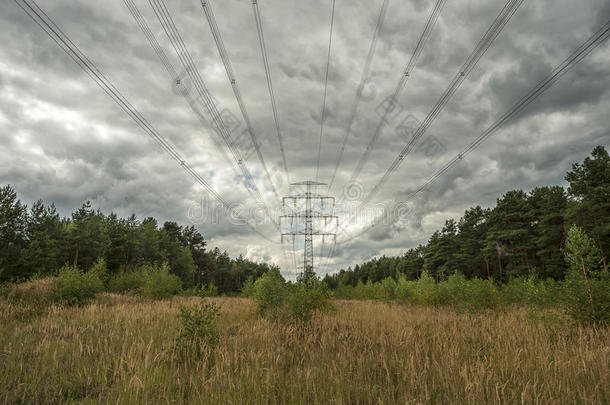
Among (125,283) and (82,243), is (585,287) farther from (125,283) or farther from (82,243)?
(82,243)

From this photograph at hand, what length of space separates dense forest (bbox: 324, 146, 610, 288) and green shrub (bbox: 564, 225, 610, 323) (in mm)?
4899

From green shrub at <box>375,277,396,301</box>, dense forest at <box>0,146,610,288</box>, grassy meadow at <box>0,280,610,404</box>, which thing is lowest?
green shrub at <box>375,277,396,301</box>

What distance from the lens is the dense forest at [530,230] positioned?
3356 centimetres

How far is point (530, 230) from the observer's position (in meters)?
48.9

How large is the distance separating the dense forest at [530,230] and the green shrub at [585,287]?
490 centimetres

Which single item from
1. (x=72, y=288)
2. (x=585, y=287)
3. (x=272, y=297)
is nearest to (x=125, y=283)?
(x=72, y=288)

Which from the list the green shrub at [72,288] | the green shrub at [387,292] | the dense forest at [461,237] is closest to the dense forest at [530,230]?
the dense forest at [461,237]

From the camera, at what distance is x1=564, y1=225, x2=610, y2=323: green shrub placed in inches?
381

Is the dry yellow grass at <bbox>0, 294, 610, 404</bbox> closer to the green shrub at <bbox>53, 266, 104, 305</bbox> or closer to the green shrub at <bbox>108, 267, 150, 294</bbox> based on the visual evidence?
the green shrub at <bbox>53, 266, 104, 305</bbox>

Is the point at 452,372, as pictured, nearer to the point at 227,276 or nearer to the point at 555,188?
the point at 555,188

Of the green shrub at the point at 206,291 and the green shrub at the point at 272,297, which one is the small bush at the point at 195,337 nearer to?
the green shrub at the point at 206,291

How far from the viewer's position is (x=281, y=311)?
13.0 meters

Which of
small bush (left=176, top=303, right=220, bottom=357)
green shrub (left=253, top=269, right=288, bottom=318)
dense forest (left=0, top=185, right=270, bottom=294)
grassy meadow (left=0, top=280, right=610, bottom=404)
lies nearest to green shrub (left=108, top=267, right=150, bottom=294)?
dense forest (left=0, top=185, right=270, bottom=294)

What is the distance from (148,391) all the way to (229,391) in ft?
4.22
